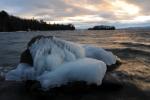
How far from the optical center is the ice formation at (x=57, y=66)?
27.8 feet

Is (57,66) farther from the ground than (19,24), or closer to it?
farther from the ground

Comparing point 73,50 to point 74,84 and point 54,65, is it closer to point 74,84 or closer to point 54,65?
point 54,65

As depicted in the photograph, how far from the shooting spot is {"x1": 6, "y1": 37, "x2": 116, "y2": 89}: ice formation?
8.47 m

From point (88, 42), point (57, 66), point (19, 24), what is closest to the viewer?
point (57, 66)

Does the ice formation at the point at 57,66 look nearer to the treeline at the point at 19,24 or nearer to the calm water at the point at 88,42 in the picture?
the calm water at the point at 88,42

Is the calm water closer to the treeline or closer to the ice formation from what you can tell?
the ice formation

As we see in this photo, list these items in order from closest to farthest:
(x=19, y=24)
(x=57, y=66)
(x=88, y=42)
Result: 1. (x=57, y=66)
2. (x=88, y=42)
3. (x=19, y=24)

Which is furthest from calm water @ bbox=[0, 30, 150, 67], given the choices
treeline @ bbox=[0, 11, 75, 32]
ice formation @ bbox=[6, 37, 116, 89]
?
treeline @ bbox=[0, 11, 75, 32]

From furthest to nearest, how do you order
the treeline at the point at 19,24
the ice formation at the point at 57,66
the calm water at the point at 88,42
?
the treeline at the point at 19,24
the calm water at the point at 88,42
the ice formation at the point at 57,66

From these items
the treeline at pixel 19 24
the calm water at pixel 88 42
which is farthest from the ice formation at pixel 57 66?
the treeline at pixel 19 24

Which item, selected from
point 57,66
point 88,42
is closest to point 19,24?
point 88,42

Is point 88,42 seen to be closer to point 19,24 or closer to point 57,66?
point 57,66

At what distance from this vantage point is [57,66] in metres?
8.98

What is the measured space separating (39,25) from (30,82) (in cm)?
14536
